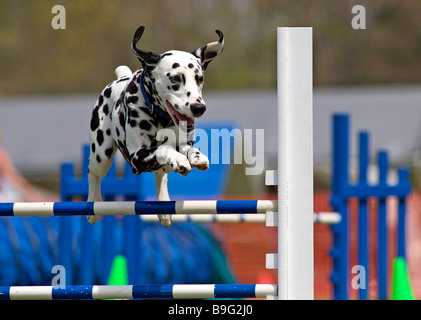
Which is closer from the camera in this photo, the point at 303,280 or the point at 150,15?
the point at 303,280

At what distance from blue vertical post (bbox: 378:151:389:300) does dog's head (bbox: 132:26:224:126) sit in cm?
346

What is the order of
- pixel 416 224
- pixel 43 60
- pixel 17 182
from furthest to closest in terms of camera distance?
1. pixel 43 60
2. pixel 416 224
3. pixel 17 182

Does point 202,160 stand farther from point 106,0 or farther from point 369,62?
point 369,62

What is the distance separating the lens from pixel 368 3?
34281mm

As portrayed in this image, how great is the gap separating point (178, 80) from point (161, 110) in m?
0.16

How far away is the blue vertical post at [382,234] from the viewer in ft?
23.1

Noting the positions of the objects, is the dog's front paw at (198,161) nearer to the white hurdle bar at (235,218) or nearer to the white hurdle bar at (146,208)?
the white hurdle bar at (146,208)

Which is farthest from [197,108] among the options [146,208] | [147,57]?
[146,208]

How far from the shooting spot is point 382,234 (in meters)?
7.21

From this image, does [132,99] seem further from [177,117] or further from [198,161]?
[198,161]

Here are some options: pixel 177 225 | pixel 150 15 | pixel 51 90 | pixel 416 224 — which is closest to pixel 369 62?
pixel 150 15

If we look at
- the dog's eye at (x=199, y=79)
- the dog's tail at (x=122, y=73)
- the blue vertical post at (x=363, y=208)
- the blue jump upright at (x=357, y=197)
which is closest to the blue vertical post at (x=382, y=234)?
the blue jump upright at (x=357, y=197)
